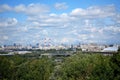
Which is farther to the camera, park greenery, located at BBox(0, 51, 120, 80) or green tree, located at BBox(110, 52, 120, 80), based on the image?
park greenery, located at BBox(0, 51, 120, 80)

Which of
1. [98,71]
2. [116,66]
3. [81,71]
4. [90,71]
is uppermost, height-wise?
[116,66]

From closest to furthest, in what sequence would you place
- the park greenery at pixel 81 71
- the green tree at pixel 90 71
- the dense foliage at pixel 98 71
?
the dense foliage at pixel 98 71
the park greenery at pixel 81 71
the green tree at pixel 90 71

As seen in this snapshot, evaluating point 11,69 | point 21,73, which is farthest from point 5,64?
point 21,73

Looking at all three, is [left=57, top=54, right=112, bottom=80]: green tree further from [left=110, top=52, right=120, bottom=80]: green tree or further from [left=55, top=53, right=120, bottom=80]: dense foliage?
[left=110, top=52, right=120, bottom=80]: green tree

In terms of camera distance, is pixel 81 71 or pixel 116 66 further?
pixel 81 71

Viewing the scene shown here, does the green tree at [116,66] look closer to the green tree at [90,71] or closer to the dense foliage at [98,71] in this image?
the dense foliage at [98,71]

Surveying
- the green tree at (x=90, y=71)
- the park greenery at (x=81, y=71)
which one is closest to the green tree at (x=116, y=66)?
the park greenery at (x=81, y=71)

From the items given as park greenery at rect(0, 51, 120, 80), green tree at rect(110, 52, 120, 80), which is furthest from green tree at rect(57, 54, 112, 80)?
green tree at rect(110, 52, 120, 80)

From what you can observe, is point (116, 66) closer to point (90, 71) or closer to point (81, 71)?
point (90, 71)

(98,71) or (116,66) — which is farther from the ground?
(116,66)

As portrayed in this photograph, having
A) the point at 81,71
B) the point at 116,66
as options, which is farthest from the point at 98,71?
the point at 81,71

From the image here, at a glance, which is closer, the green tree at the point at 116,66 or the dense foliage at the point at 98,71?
the green tree at the point at 116,66
